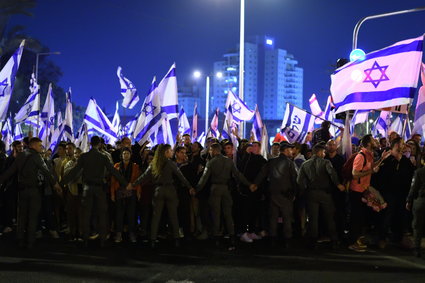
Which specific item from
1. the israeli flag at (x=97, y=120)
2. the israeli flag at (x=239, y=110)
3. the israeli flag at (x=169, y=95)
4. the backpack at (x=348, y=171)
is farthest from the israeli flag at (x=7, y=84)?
the backpack at (x=348, y=171)

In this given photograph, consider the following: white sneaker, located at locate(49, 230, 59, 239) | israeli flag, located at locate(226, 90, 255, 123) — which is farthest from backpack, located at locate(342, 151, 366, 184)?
israeli flag, located at locate(226, 90, 255, 123)

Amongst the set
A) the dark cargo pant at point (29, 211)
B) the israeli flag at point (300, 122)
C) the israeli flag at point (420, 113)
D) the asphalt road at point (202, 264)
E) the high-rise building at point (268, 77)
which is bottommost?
the asphalt road at point (202, 264)

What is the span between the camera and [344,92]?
1170cm

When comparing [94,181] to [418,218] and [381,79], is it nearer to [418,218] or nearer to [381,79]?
[418,218]

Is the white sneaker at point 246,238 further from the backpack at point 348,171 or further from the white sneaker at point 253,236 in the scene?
the backpack at point 348,171

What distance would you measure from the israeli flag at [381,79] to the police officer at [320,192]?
6.33 feet

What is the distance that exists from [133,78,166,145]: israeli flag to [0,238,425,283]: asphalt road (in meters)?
4.05

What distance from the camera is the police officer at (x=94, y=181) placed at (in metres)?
9.82

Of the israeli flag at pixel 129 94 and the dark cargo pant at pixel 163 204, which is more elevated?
the israeli flag at pixel 129 94

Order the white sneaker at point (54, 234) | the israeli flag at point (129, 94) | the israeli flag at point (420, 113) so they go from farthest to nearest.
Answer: the israeli flag at point (129, 94) → the israeli flag at point (420, 113) → the white sneaker at point (54, 234)

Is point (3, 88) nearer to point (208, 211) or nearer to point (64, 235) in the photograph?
point (64, 235)

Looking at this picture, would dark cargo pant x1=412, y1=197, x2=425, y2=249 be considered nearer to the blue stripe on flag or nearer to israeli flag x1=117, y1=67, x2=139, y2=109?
the blue stripe on flag

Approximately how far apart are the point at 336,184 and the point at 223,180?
2.12 meters

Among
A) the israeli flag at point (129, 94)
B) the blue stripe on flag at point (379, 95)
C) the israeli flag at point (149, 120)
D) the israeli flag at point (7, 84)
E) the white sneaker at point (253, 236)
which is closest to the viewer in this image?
the blue stripe on flag at point (379, 95)
